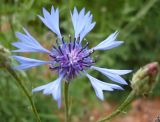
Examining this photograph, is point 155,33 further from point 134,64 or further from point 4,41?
point 4,41

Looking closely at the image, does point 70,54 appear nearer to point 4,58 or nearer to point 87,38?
point 4,58

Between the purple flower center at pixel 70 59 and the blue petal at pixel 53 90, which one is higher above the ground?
the purple flower center at pixel 70 59

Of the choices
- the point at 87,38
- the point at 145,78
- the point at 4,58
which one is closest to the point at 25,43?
the point at 4,58

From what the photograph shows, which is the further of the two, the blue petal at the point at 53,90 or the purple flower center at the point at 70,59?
the purple flower center at the point at 70,59

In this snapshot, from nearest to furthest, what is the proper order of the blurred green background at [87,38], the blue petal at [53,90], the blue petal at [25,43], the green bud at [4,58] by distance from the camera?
the blue petal at [53,90]
the blue petal at [25,43]
the green bud at [4,58]
the blurred green background at [87,38]

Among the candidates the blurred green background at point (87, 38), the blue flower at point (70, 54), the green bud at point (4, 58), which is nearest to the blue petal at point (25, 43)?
the blue flower at point (70, 54)

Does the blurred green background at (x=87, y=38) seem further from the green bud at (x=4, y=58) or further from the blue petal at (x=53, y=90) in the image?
the blue petal at (x=53, y=90)

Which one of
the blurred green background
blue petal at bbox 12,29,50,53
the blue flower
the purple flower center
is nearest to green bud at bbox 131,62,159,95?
the blue flower

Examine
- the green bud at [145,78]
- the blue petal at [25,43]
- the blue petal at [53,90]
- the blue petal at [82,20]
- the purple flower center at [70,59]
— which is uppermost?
the blue petal at [82,20]
